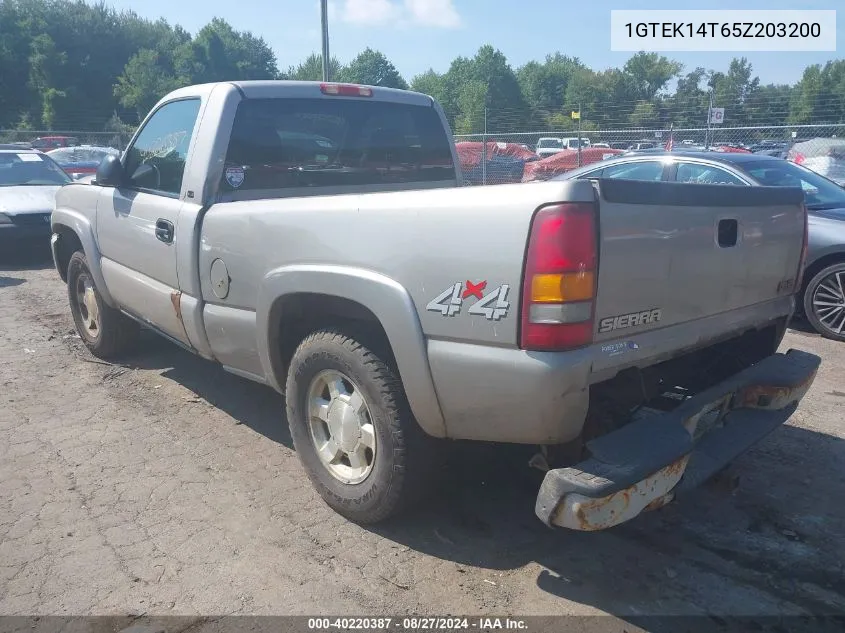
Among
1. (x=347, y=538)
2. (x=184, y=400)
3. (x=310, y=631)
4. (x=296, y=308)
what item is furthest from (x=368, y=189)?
(x=310, y=631)

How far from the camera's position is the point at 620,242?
2.44m

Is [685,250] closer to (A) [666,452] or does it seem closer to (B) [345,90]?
(A) [666,452]

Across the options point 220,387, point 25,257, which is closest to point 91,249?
point 220,387

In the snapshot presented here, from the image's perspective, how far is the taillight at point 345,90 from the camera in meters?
4.40

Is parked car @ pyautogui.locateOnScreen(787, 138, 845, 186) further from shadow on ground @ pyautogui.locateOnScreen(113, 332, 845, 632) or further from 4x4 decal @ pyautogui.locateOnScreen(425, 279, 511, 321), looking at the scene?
4x4 decal @ pyautogui.locateOnScreen(425, 279, 511, 321)

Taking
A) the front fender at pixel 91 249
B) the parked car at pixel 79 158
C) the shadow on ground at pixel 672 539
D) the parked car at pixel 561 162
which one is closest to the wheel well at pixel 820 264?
the shadow on ground at pixel 672 539

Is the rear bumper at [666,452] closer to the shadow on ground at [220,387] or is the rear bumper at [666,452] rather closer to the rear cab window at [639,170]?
the shadow on ground at [220,387]

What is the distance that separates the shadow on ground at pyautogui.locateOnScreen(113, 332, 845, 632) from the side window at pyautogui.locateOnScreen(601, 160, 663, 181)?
148 inches

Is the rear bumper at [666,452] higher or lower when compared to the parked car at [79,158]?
lower

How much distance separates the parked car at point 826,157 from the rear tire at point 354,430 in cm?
1241

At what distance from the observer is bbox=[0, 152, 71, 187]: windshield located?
430 inches

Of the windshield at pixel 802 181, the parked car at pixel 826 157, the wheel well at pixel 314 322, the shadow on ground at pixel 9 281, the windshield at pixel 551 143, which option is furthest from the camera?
the windshield at pixel 551 143

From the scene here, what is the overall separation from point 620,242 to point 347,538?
1.77 m

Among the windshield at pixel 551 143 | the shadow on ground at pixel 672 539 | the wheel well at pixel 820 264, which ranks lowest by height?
the shadow on ground at pixel 672 539
